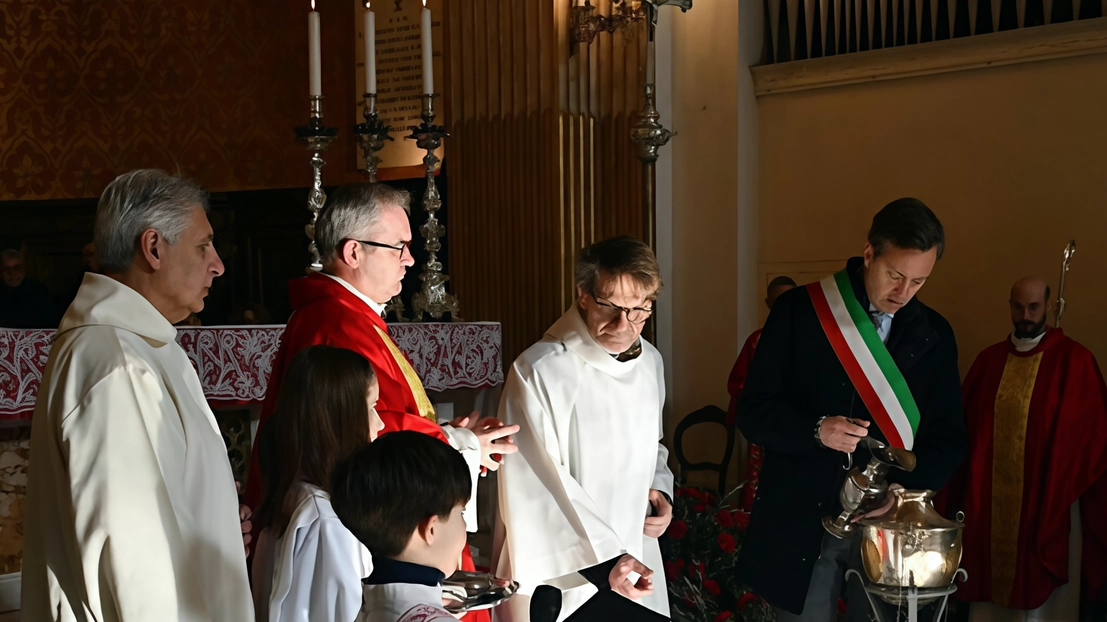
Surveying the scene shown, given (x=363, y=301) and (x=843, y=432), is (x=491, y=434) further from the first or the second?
(x=843, y=432)

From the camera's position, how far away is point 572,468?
2.80 metres

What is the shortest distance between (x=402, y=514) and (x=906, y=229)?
6.15 ft

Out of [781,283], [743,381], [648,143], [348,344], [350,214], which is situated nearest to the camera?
[348,344]

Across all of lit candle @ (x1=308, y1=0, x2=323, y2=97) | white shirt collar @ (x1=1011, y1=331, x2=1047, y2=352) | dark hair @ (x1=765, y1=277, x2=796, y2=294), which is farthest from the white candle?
white shirt collar @ (x1=1011, y1=331, x2=1047, y2=352)

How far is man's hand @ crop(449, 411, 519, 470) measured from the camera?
2.56 metres

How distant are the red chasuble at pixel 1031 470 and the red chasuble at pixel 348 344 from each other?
362 centimetres

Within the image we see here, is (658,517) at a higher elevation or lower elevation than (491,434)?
lower

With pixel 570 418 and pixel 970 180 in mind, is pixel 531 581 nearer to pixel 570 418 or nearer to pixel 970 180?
pixel 570 418

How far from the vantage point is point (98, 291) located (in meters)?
1.89

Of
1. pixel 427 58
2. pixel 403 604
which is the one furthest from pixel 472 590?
pixel 427 58

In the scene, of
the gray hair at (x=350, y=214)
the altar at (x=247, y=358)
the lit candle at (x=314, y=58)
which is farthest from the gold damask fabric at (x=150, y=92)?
the gray hair at (x=350, y=214)

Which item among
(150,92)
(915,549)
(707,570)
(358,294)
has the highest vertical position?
(150,92)

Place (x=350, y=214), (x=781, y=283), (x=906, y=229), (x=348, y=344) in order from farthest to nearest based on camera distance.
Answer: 1. (x=781, y=283)
2. (x=906, y=229)
3. (x=350, y=214)
4. (x=348, y=344)

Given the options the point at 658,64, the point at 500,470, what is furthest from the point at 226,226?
the point at 500,470
